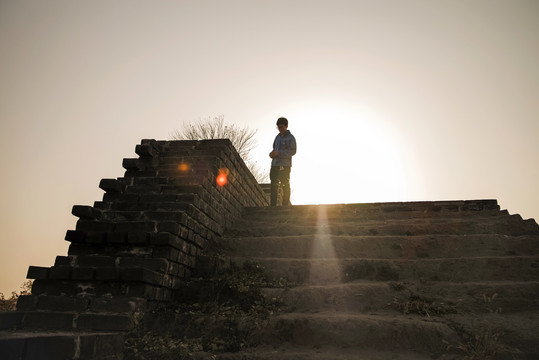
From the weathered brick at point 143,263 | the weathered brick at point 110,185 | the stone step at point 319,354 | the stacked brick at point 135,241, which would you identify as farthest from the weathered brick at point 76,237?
the stone step at point 319,354

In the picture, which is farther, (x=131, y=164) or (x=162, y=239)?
(x=131, y=164)

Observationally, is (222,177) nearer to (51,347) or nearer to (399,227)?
(399,227)

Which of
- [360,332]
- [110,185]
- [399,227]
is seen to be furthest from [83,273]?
[399,227]

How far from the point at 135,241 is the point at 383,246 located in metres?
2.87

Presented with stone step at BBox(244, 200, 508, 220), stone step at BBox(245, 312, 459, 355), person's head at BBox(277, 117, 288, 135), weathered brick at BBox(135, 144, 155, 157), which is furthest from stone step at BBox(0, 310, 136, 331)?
person's head at BBox(277, 117, 288, 135)

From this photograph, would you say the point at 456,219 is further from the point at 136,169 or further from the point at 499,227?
the point at 136,169

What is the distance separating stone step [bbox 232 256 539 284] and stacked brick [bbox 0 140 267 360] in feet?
2.70

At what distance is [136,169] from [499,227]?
4.75 m

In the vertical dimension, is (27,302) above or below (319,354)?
above

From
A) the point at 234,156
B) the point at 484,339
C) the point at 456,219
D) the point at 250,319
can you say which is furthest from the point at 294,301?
the point at 456,219

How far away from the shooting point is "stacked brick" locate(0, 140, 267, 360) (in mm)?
2988

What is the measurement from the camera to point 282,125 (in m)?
7.08

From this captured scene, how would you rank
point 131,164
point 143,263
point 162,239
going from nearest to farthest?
point 143,263 → point 162,239 → point 131,164

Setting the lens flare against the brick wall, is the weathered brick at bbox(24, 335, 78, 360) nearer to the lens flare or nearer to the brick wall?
the brick wall
